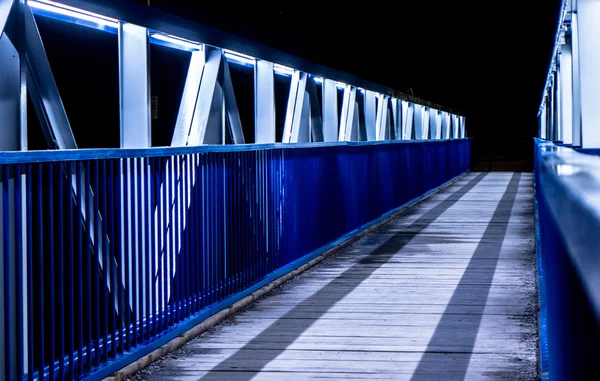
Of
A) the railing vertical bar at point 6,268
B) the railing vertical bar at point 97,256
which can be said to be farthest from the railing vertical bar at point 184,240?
the railing vertical bar at point 6,268

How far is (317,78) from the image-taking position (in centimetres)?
1267

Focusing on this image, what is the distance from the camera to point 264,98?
32.8 feet

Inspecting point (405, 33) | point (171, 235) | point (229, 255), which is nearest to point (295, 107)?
point (229, 255)

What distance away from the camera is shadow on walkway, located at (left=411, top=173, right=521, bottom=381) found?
582 cm

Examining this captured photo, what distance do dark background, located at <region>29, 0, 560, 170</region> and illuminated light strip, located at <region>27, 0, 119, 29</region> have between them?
518 inches

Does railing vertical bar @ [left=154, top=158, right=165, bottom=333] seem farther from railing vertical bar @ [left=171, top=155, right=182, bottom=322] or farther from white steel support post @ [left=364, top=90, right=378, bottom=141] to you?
white steel support post @ [left=364, top=90, right=378, bottom=141]

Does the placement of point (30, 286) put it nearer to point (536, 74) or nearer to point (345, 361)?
point (345, 361)

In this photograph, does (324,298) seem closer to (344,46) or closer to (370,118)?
(370,118)

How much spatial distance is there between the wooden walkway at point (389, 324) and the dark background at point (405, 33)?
9071 mm

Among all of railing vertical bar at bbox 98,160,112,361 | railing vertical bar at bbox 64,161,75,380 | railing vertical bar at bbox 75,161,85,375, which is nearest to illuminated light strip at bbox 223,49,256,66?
railing vertical bar at bbox 98,160,112,361

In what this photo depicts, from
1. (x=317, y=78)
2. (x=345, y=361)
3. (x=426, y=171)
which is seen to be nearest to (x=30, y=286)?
(x=345, y=361)

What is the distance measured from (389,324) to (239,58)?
119 inches

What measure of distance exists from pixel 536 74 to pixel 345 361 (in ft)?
153

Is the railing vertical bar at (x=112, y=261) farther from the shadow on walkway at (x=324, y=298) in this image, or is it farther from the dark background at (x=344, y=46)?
the dark background at (x=344, y=46)
